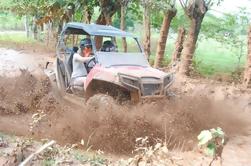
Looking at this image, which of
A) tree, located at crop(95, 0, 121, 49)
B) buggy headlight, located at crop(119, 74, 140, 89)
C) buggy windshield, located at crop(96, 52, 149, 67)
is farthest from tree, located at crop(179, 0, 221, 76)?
buggy headlight, located at crop(119, 74, 140, 89)

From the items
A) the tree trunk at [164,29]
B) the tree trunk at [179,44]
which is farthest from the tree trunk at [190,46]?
the tree trunk at [164,29]

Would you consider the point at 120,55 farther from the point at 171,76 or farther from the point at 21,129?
the point at 21,129

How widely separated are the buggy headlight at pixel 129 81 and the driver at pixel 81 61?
1092mm

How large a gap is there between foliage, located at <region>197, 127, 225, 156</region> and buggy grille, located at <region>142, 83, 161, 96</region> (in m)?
4.93

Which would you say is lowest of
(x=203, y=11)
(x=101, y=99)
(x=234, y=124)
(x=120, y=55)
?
(x=234, y=124)

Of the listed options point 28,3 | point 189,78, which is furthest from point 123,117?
point 28,3

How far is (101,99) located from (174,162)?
4.70 metres

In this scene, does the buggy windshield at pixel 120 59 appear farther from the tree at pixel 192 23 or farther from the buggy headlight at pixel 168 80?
the tree at pixel 192 23

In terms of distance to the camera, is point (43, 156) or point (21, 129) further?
point (21, 129)

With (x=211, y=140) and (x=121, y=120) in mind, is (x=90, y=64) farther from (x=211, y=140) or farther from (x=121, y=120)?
(x=211, y=140)

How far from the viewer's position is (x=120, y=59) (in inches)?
341

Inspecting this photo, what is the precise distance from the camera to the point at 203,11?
509 inches

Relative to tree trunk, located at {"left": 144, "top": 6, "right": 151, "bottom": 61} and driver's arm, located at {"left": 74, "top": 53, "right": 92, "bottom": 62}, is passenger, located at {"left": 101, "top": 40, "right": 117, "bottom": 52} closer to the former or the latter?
driver's arm, located at {"left": 74, "top": 53, "right": 92, "bottom": 62}

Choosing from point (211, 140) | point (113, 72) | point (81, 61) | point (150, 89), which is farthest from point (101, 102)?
point (211, 140)
